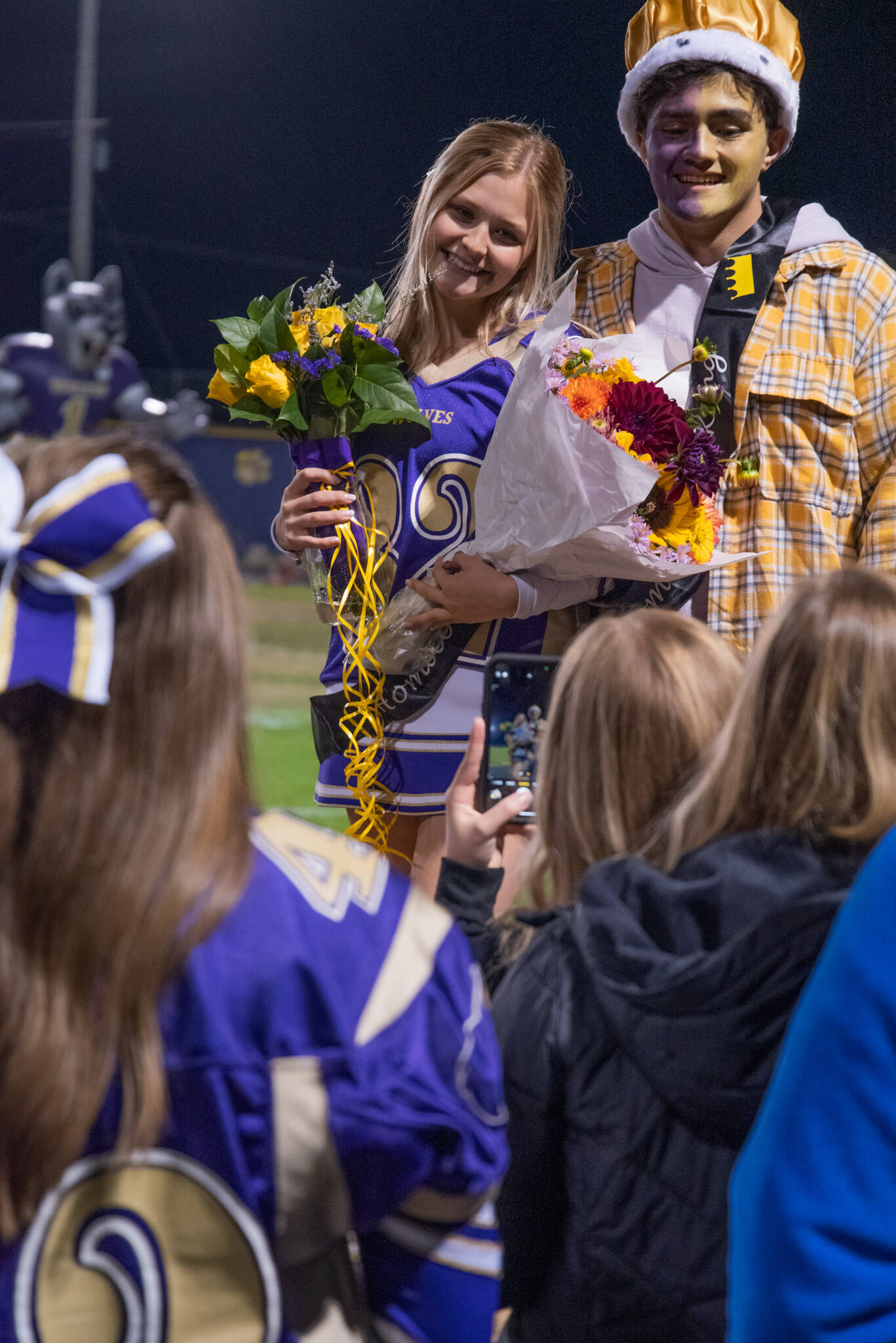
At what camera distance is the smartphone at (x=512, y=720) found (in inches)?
71.0

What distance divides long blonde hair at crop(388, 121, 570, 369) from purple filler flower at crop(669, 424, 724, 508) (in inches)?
18.7

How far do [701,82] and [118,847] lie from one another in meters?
2.07

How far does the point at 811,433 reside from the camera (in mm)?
2311

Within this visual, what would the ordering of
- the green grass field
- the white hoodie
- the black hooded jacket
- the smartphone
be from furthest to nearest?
the green grass field < the white hoodie < the smartphone < the black hooded jacket

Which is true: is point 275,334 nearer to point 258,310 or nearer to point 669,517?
point 258,310

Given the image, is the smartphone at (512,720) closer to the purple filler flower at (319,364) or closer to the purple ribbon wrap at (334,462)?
the purple ribbon wrap at (334,462)

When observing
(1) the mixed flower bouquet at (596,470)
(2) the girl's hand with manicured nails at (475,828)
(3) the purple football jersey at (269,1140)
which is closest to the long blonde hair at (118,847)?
(3) the purple football jersey at (269,1140)

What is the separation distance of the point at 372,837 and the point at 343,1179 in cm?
152

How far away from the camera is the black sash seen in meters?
2.31

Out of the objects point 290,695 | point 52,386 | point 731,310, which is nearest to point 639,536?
point 731,310

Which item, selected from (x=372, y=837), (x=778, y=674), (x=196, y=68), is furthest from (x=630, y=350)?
(x=196, y=68)

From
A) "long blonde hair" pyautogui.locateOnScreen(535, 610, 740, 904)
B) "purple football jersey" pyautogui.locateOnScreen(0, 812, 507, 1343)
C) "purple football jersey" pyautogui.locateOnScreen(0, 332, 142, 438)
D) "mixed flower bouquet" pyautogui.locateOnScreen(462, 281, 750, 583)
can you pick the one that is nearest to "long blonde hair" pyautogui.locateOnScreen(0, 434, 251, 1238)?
"purple football jersey" pyautogui.locateOnScreen(0, 812, 507, 1343)

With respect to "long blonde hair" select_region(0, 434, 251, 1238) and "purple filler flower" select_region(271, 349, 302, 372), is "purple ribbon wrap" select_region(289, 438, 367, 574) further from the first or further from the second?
"long blonde hair" select_region(0, 434, 251, 1238)

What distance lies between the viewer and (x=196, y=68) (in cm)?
664
